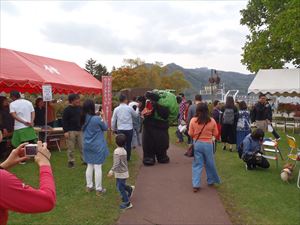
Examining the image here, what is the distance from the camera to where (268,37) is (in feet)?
73.3

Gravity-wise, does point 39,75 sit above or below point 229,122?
above

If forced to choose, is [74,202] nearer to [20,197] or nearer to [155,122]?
[155,122]

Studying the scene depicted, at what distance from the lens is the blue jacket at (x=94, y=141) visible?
650cm

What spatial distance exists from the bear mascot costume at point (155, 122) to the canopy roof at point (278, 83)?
242 inches

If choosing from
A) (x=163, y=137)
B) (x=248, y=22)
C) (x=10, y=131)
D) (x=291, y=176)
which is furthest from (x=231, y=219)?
(x=248, y=22)

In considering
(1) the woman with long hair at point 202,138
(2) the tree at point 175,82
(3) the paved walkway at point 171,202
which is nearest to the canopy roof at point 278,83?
(3) the paved walkway at point 171,202

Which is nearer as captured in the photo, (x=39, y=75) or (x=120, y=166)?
(x=120, y=166)

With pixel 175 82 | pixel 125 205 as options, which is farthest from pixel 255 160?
pixel 175 82

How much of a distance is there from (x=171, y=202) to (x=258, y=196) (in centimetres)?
163

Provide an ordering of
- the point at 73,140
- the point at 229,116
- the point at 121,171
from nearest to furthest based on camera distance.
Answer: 1. the point at 121,171
2. the point at 73,140
3. the point at 229,116

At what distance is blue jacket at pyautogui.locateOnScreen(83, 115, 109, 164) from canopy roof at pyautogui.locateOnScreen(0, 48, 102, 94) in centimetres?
356

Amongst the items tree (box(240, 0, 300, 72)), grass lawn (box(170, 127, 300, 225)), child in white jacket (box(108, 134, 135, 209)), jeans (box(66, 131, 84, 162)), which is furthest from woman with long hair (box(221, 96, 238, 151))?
tree (box(240, 0, 300, 72))

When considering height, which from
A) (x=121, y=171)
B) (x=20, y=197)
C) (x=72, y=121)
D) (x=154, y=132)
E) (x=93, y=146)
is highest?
(x=20, y=197)

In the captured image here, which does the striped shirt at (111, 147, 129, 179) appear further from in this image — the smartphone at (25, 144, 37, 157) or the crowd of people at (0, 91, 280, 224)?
the smartphone at (25, 144, 37, 157)
